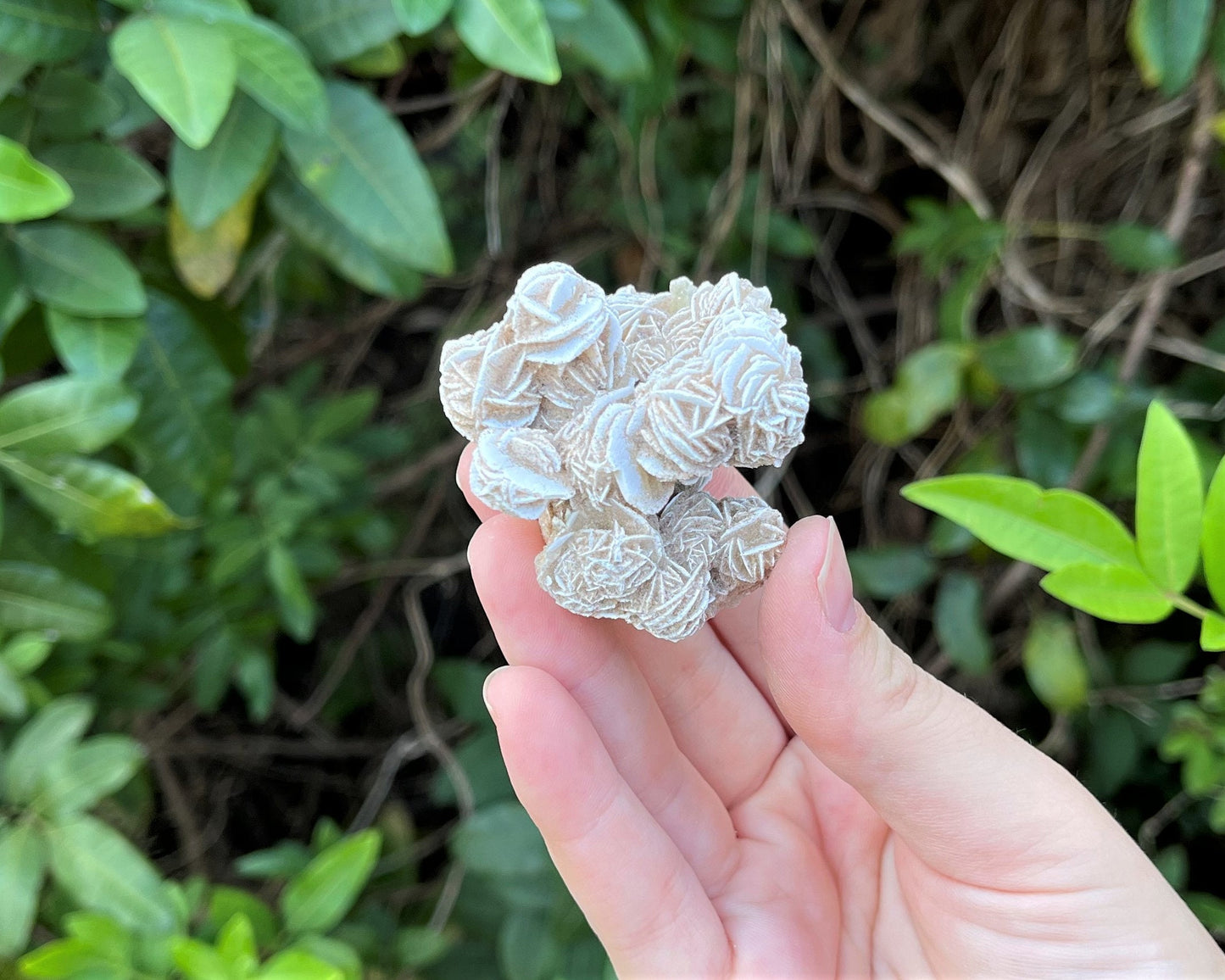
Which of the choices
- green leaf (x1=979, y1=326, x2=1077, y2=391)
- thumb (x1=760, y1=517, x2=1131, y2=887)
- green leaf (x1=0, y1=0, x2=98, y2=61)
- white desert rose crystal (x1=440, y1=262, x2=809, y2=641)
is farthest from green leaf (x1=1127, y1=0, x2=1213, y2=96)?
green leaf (x1=0, y1=0, x2=98, y2=61)

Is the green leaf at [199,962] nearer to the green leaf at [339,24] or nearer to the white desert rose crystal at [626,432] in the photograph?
the white desert rose crystal at [626,432]

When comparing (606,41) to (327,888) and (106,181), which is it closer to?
(106,181)

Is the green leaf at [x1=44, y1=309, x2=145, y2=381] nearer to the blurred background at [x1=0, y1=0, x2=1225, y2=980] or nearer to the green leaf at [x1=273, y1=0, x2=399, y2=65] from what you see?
the blurred background at [x1=0, y1=0, x2=1225, y2=980]

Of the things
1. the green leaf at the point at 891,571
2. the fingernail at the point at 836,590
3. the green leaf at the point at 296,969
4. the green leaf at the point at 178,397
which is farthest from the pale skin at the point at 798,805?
the green leaf at the point at 178,397

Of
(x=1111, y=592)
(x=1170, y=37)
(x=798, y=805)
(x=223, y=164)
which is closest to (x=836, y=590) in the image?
(x=1111, y=592)

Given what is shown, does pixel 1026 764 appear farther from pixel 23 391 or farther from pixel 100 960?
pixel 23 391
